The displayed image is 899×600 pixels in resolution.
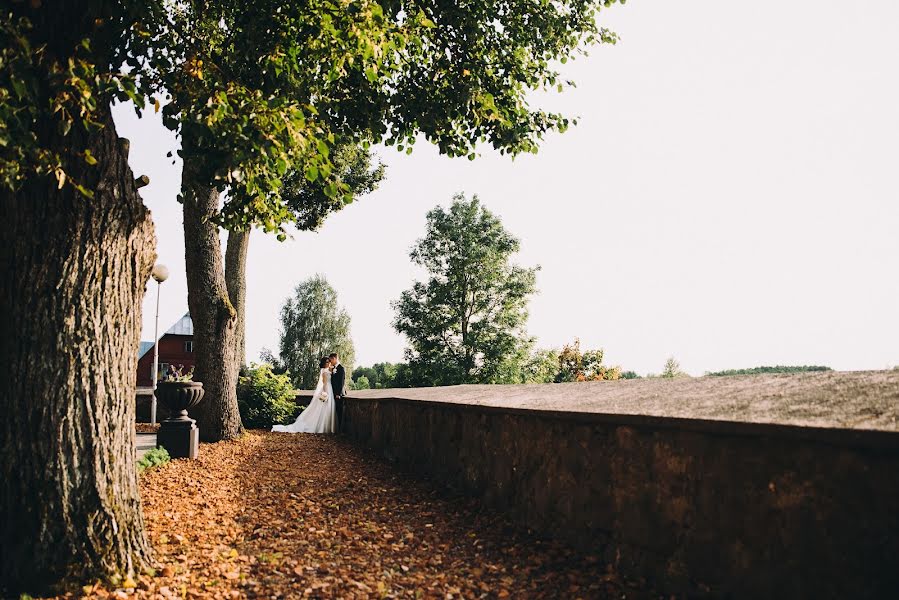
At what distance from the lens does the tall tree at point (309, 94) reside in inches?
178

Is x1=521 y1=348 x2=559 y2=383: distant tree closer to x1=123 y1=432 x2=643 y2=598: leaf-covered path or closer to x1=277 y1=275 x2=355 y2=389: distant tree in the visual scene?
x1=277 y1=275 x2=355 y2=389: distant tree

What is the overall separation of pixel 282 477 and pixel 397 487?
69.8 inches

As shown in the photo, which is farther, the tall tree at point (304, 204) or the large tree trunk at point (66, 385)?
the tall tree at point (304, 204)

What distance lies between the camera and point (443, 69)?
7.39 meters

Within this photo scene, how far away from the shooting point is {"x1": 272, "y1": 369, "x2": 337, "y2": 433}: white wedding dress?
1473 cm

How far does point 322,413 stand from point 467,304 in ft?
70.5

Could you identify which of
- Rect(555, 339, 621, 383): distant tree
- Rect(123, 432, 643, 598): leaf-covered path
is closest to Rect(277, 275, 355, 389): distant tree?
Rect(555, 339, 621, 383): distant tree

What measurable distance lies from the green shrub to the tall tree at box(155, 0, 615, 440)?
7.58ft

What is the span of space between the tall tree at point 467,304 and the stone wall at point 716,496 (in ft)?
95.9

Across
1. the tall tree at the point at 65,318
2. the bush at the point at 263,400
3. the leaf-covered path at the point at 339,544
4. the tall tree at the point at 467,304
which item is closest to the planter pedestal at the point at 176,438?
the leaf-covered path at the point at 339,544

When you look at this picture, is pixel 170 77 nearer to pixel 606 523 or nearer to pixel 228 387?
pixel 606 523

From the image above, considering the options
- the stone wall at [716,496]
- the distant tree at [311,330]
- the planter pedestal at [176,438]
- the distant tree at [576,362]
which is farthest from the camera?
the distant tree at [311,330]

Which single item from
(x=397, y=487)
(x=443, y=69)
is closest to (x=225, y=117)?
(x=443, y=69)

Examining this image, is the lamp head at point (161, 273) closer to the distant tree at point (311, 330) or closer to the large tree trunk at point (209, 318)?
the large tree trunk at point (209, 318)
